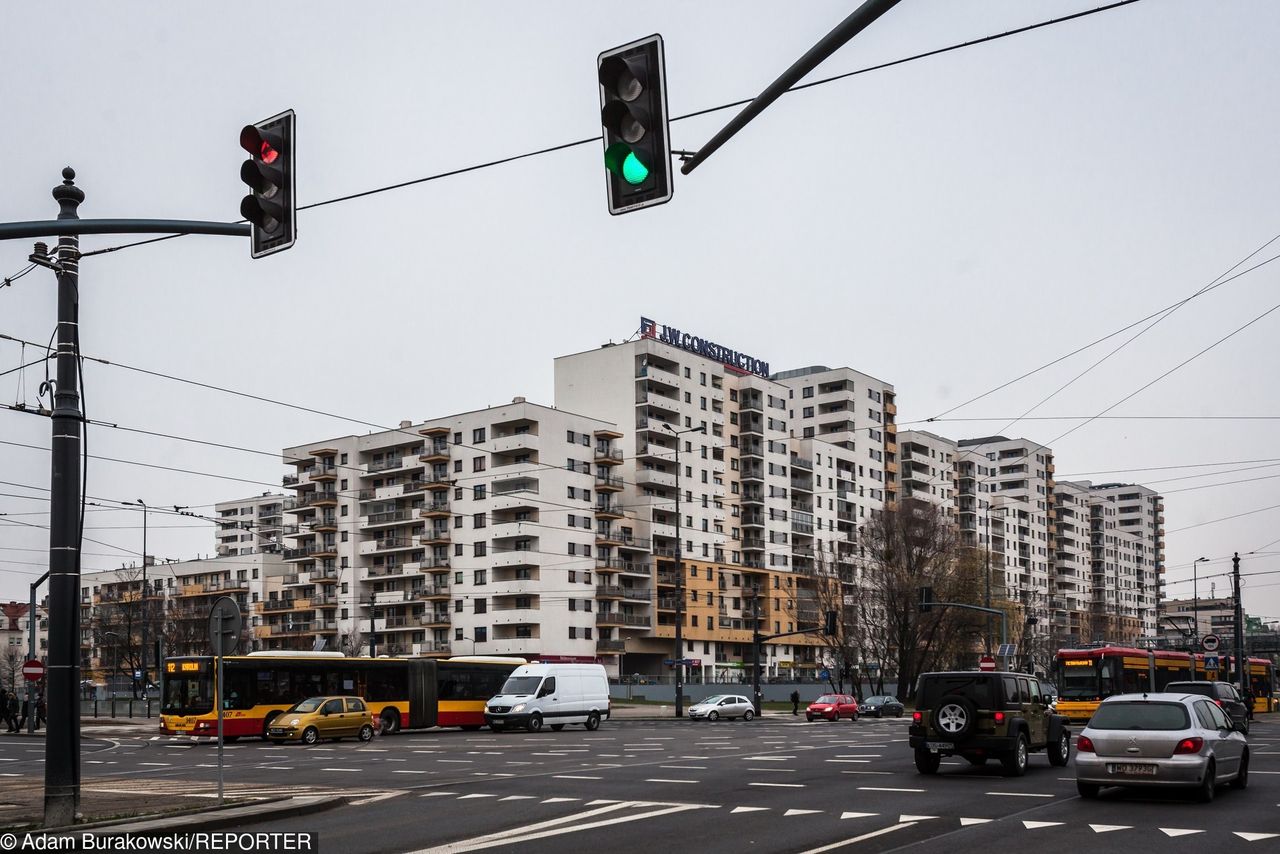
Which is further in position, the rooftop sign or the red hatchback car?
the rooftop sign

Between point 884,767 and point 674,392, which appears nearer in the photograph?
point 884,767

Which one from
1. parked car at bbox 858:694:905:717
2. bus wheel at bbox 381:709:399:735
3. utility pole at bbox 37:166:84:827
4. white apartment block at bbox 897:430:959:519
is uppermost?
white apartment block at bbox 897:430:959:519

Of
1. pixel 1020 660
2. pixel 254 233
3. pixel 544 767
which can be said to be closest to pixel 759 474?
pixel 1020 660

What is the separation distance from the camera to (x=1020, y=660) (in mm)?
105750

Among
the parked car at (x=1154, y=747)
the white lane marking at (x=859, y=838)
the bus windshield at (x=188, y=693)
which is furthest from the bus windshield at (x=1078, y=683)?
the white lane marking at (x=859, y=838)

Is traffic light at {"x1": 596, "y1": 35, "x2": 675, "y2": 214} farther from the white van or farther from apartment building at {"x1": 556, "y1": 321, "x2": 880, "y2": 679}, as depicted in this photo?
apartment building at {"x1": 556, "y1": 321, "x2": 880, "y2": 679}

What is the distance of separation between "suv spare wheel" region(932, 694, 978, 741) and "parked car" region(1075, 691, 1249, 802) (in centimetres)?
371

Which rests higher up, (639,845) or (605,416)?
(605,416)

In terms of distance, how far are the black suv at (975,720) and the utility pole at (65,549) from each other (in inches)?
527

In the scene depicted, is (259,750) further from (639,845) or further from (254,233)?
(254,233)

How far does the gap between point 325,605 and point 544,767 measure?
80966 millimetres

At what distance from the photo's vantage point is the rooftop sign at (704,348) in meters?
101

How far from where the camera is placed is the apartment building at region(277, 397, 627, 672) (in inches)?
3543

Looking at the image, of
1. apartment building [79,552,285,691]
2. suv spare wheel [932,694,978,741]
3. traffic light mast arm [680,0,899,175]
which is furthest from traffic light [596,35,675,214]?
apartment building [79,552,285,691]
